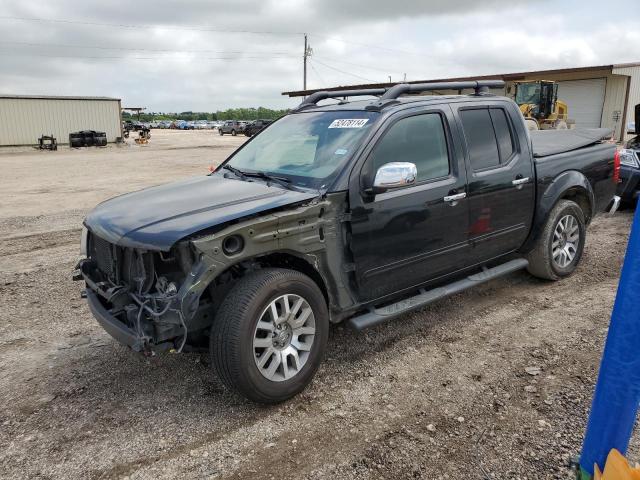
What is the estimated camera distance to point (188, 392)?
3.46m

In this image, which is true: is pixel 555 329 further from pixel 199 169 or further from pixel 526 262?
pixel 199 169

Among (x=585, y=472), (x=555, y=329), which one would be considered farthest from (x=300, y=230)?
(x=555, y=329)

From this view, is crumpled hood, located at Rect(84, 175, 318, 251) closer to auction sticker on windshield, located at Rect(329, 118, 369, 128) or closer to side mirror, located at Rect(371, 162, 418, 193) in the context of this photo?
side mirror, located at Rect(371, 162, 418, 193)

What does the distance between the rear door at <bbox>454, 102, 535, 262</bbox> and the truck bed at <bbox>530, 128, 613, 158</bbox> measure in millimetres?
423

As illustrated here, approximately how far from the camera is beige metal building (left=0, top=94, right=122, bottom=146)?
30.9 metres

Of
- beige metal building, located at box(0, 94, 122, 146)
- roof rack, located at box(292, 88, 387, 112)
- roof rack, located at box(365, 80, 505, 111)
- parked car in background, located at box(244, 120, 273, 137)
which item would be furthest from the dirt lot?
parked car in background, located at box(244, 120, 273, 137)

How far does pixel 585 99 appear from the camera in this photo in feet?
102

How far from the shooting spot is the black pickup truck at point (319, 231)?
3010mm

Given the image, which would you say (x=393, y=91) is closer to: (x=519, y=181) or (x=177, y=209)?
(x=519, y=181)

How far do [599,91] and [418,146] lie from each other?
105 ft

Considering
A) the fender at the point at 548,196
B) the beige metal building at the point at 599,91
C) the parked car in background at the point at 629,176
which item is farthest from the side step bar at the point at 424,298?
the beige metal building at the point at 599,91

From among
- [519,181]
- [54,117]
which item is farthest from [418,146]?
[54,117]

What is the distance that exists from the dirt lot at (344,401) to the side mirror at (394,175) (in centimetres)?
134

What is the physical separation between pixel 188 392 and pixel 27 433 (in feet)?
3.14
